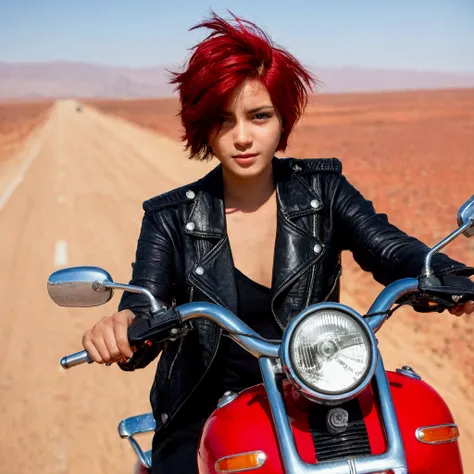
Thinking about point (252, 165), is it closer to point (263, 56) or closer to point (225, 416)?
point (263, 56)

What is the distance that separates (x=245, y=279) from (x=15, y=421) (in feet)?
9.91

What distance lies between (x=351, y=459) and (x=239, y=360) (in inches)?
33.5

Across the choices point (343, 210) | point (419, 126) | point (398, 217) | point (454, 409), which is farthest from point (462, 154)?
point (343, 210)

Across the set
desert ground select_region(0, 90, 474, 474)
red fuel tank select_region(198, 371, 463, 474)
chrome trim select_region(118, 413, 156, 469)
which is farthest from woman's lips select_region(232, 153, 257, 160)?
desert ground select_region(0, 90, 474, 474)

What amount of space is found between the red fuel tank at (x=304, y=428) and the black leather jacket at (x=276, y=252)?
428mm

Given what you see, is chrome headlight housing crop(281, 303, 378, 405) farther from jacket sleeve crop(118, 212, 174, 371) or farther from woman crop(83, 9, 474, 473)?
jacket sleeve crop(118, 212, 174, 371)

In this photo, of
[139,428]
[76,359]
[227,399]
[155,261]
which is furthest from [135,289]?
[139,428]

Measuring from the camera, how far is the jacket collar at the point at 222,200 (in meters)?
2.60

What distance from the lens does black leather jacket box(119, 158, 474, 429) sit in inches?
97.4

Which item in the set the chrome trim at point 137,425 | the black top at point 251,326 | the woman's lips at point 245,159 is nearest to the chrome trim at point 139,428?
the chrome trim at point 137,425

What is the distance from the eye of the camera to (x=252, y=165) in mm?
2479

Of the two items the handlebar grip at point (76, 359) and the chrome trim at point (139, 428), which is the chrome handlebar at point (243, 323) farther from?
the chrome trim at point (139, 428)

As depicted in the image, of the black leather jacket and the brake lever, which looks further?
the black leather jacket

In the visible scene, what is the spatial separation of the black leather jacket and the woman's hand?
0.23 meters
